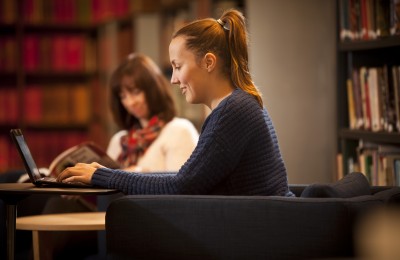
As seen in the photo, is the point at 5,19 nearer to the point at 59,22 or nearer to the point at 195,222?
the point at 59,22

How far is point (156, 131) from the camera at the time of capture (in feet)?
12.7

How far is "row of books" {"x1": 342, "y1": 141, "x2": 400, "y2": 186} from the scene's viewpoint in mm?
3277

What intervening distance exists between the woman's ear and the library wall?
1947 mm

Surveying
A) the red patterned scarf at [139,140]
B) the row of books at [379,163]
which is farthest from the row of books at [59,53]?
the row of books at [379,163]

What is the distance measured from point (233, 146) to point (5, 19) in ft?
15.3

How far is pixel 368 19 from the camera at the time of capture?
11.3ft

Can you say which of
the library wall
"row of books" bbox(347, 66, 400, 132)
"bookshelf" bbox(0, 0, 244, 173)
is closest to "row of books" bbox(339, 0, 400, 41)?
"row of books" bbox(347, 66, 400, 132)

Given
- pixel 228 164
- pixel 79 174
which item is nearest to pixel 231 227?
pixel 228 164

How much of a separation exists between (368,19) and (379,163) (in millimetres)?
633

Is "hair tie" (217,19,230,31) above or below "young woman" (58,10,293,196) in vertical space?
above

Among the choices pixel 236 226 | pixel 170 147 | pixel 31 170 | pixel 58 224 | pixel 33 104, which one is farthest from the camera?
pixel 33 104

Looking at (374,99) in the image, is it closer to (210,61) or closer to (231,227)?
(210,61)

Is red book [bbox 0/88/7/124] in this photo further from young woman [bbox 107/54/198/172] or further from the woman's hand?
the woman's hand

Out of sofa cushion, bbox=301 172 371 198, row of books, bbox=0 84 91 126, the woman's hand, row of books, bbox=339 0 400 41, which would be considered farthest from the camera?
row of books, bbox=0 84 91 126
